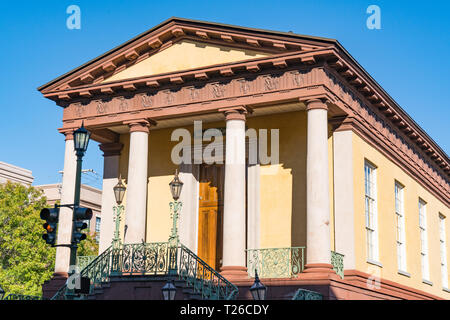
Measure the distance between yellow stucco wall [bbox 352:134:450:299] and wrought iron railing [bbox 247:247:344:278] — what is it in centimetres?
125

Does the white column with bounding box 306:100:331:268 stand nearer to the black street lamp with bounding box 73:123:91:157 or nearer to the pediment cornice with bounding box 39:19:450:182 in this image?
the pediment cornice with bounding box 39:19:450:182

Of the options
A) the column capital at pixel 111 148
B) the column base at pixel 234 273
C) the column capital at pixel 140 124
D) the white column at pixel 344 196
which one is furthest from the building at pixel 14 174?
the white column at pixel 344 196

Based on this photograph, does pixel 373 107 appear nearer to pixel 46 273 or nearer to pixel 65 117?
pixel 65 117

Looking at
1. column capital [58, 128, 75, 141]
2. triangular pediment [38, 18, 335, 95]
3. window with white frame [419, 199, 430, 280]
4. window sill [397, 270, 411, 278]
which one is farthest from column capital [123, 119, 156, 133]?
window with white frame [419, 199, 430, 280]

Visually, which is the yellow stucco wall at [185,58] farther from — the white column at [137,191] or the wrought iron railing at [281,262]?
the wrought iron railing at [281,262]

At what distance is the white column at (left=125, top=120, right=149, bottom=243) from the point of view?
70.7ft

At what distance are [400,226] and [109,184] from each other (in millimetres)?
11846

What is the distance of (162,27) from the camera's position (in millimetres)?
23219

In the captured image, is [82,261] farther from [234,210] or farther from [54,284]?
[234,210]

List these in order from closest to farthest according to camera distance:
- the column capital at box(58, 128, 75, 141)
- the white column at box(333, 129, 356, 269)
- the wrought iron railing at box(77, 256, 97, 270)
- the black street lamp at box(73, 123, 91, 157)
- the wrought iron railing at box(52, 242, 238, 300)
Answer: the black street lamp at box(73, 123, 91, 157)
the wrought iron railing at box(52, 242, 238, 300)
the white column at box(333, 129, 356, 269)
the column capital at box(58, 128, 75, 141)
the wrought iron railing at box(77, 256, 97, 270)

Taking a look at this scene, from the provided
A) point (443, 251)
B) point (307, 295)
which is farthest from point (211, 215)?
point (443, 251)

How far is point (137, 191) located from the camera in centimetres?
2188

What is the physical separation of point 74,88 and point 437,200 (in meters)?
18.4
